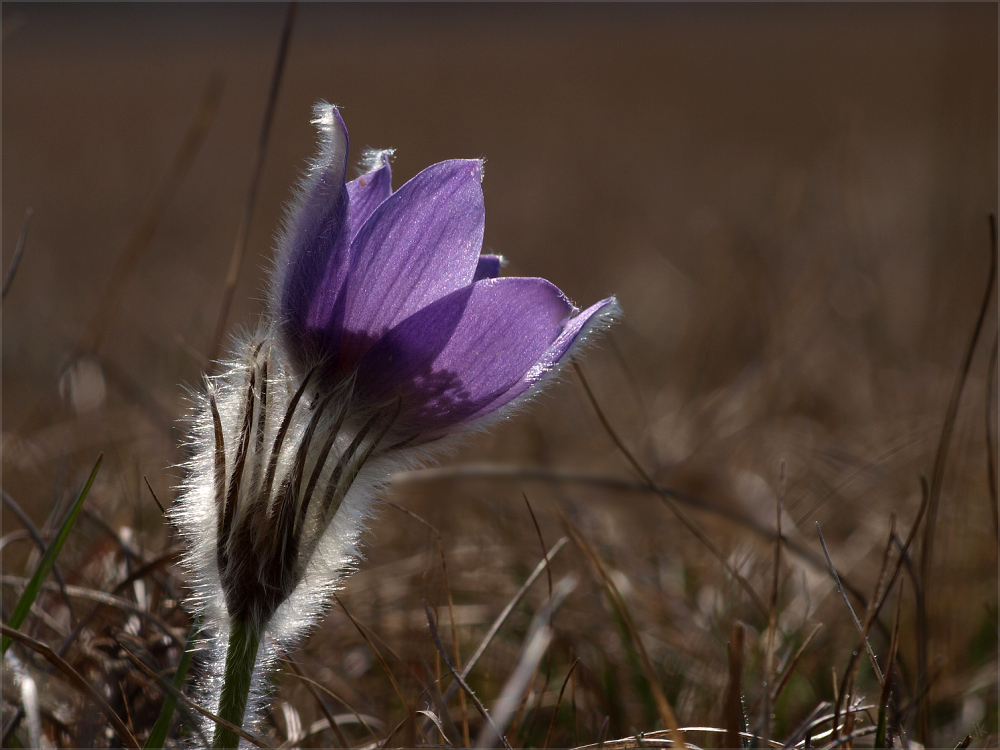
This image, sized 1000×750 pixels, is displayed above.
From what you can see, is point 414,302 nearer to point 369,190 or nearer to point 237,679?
point 369,190

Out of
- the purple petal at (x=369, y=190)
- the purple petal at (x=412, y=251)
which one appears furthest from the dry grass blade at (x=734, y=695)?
the purple petal at (x=369, y=190)

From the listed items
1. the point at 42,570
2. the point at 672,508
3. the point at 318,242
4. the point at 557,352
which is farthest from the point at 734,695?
the point at 42,570

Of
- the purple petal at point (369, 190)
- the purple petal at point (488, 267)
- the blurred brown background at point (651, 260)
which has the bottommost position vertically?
the blurred brown background at point (651, 260)

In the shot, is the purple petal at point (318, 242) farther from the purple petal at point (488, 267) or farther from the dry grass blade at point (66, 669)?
the dry grass blade at point (66, 669)

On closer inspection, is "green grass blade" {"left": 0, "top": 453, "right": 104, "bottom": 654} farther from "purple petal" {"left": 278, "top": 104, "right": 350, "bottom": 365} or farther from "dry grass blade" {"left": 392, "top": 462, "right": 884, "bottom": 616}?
"dry grass blade" {"left": 392, "top": 462, "right": 884, "bottom": 616}

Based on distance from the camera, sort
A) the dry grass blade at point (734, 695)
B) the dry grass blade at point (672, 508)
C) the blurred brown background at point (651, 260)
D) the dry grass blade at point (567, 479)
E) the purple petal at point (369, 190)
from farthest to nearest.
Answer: the blurred brown background at point (651, 260) < the dry grass blade at point (567, 479) < the dry grass blade at point (672, 508) < the purple petal at point (369, 190) < the dry grass blade at point (734, 695)

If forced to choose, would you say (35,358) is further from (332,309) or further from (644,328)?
(332,309)

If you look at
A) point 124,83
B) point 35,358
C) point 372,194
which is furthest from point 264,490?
point 124,83
